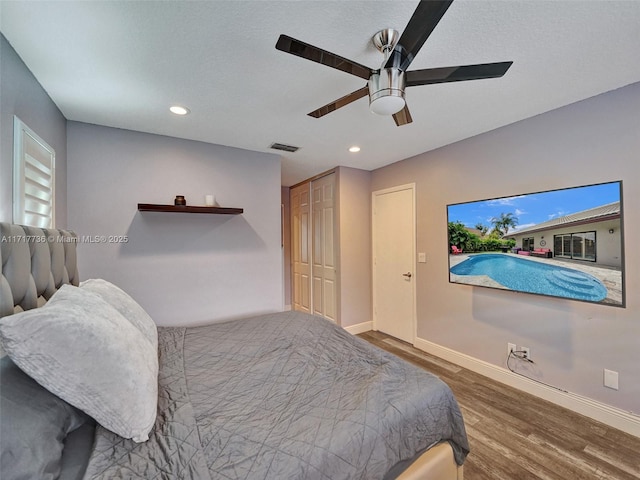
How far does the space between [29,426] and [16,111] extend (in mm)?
1658

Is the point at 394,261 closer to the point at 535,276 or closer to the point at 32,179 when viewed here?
the point at 535,276

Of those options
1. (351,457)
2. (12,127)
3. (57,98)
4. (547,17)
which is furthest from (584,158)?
(57,98)

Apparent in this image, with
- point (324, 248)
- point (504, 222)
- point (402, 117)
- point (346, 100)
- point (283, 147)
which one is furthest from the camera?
point (324, 248)

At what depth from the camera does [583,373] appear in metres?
2.12

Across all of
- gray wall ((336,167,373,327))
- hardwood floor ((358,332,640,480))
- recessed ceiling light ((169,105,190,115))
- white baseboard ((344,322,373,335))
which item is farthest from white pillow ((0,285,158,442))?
white baseboard ((344,322,373,335))

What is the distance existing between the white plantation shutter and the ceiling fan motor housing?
6.32ft

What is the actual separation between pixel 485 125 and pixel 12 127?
11.2 feet

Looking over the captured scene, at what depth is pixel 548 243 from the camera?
7.21 ft

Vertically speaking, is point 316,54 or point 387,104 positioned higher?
point 316,54

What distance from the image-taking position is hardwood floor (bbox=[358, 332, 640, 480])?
5.32 ft

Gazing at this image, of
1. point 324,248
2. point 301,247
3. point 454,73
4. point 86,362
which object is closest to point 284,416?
point 86,362

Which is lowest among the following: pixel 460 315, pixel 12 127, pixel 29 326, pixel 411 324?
pixel 411 324

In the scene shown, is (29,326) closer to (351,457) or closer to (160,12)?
(351,457)

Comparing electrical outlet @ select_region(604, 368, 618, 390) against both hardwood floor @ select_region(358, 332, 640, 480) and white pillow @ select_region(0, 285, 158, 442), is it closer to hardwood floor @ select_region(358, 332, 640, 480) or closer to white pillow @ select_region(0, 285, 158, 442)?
hardwood floor @ select_region(358, 332, 640, 480)
